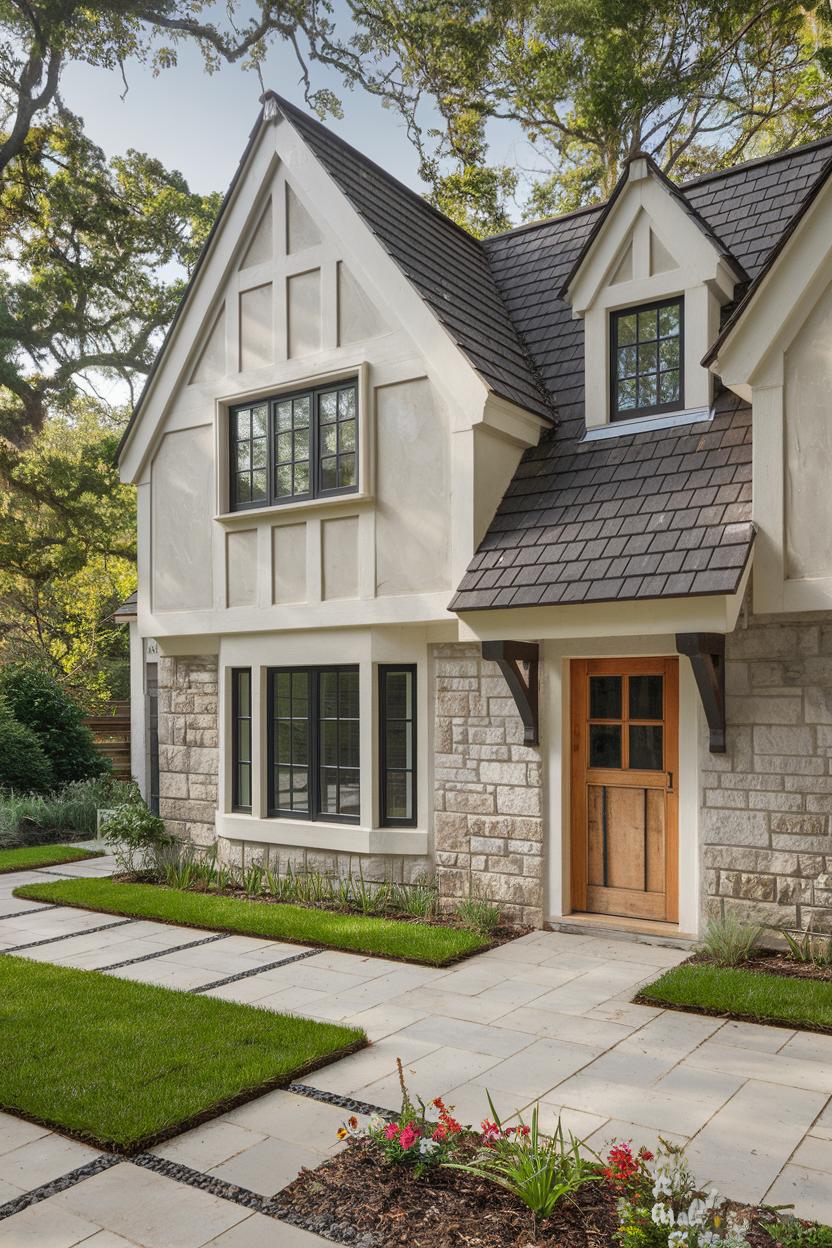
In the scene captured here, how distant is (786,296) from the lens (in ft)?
21.8

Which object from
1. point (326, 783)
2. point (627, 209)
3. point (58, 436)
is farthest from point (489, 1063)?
point (58, 436)

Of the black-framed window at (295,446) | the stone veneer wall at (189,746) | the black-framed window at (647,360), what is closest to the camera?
the black-framed window at (647,360)

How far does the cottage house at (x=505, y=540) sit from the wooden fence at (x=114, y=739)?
5998mm

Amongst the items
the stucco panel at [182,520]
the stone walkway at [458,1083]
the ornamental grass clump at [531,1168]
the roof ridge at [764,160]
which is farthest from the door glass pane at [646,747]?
the roof ridge at [764,160]

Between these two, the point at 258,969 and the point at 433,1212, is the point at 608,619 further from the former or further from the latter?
the point at 433,1212

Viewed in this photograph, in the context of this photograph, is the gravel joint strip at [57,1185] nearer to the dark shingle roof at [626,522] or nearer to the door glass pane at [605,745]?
the dark shingle roof at [626,522]

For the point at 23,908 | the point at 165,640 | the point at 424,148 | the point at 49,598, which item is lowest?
the point at 23,908

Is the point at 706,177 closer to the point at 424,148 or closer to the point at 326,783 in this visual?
the point at 326,783

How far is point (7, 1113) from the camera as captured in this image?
4.64 m

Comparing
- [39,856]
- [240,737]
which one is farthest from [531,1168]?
[39,856]

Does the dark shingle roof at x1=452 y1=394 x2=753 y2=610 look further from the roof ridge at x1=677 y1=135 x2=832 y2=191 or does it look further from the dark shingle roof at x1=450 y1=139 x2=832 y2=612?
the roof ridge at x1=677 y1=135 x2=832 y2=191

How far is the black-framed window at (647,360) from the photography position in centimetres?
803

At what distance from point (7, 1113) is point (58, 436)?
2127 centimetres

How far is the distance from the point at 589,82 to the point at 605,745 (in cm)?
1463
